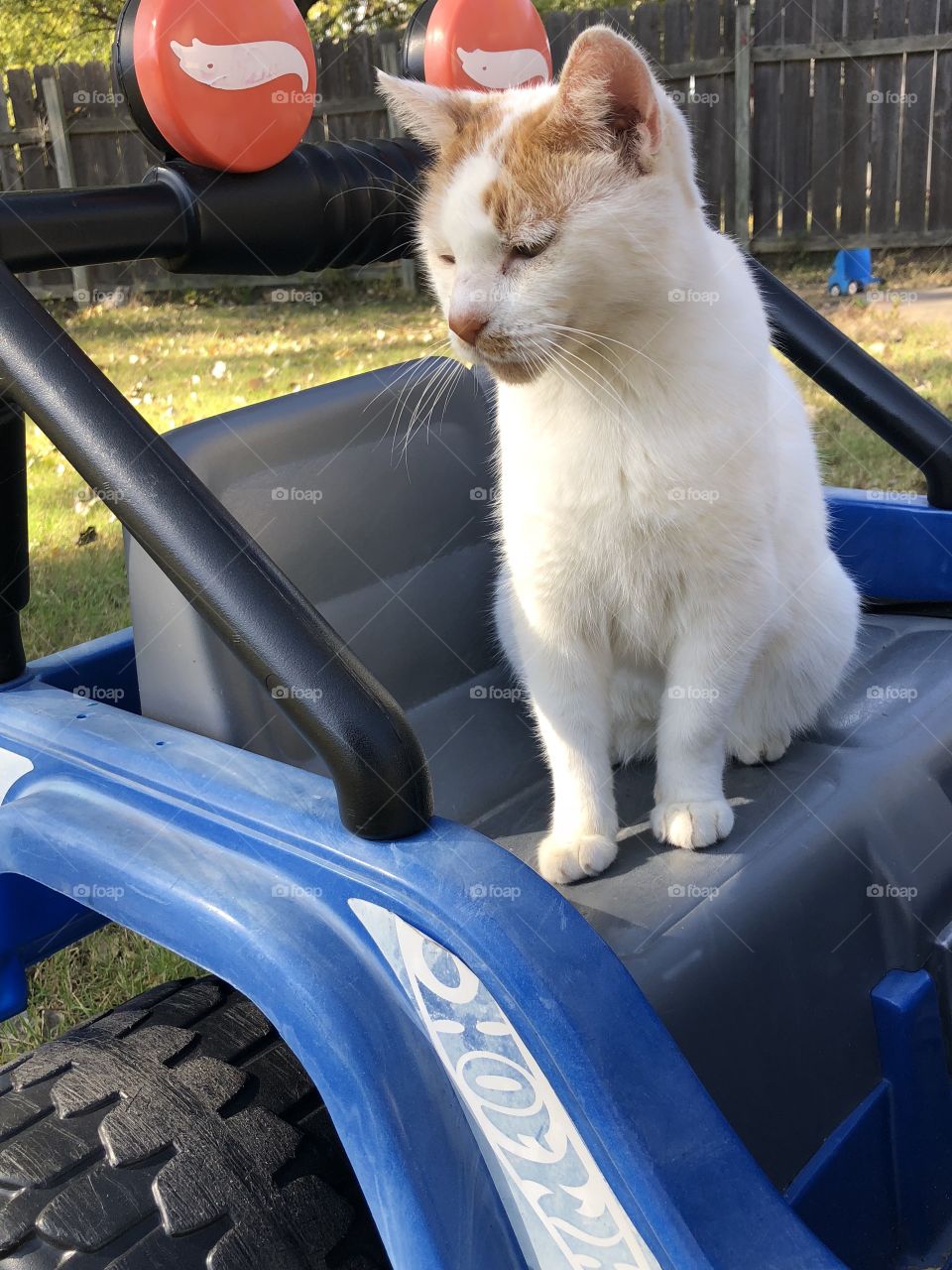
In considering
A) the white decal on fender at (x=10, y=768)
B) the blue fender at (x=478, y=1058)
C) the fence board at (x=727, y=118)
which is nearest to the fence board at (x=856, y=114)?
the fence board at (x=727, y=118)

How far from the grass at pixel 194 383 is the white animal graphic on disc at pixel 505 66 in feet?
1.17

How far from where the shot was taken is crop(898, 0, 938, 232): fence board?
6105mm

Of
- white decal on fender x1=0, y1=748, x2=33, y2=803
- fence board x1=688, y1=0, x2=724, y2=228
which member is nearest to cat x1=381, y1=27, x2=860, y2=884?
white decal on fender x1=0, y1=748, x2=33, y2=803

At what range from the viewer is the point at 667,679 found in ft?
4.10

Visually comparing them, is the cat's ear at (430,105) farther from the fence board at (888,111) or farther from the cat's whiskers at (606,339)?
the fence board at (888,111)

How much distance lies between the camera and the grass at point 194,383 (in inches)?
65.7

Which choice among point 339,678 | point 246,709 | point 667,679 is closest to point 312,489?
point 246,709

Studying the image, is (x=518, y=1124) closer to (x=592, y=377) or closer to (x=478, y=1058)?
(x=478, y=1058)

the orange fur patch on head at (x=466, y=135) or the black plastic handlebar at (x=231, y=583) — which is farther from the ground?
the orange fur patch on head at (x=466, y=135)

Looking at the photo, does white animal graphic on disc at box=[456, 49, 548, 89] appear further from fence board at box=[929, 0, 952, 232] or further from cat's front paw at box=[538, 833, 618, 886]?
fence board at box=[929, 0, 952, 232]

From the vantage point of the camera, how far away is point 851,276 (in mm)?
5547

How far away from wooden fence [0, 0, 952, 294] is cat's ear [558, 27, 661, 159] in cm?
533

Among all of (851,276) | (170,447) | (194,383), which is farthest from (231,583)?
(851,276)

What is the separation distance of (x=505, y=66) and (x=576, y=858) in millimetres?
1034
